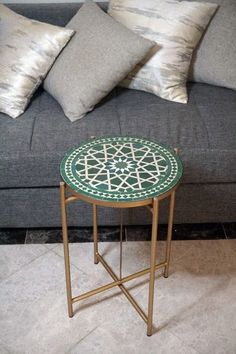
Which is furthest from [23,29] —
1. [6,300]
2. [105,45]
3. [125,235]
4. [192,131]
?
[6,300]

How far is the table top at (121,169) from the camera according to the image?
123cm

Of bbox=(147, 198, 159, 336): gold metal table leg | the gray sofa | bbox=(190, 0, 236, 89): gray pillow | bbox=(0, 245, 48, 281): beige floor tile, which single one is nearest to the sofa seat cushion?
the gray sofa

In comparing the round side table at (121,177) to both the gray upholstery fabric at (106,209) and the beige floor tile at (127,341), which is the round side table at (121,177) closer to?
the beige floor tile at (127,341)

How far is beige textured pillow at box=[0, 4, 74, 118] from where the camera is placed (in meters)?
1.81

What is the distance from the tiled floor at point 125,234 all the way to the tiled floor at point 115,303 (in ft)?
0.09

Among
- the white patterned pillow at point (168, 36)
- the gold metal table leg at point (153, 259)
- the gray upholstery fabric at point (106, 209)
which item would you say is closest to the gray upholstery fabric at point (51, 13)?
the white patterned pillow at point (168, 36)

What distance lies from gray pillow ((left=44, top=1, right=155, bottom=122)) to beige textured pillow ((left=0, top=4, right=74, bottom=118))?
6cm

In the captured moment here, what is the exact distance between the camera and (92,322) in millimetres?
1498

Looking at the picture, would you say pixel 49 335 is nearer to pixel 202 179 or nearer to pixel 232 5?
pixel 202 179

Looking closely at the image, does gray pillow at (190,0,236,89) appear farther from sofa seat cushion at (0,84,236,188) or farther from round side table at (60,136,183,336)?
round side table at (60,136,183,336)

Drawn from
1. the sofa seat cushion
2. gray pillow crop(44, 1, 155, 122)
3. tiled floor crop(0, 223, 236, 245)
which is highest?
gray pillow crop(44, 1, 155, 122)

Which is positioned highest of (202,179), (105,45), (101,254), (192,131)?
(105,45)

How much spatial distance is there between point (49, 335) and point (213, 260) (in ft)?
2.32

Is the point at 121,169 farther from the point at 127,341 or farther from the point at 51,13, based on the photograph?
the point at 51,13
